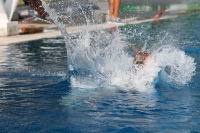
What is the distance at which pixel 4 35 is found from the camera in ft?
43.1

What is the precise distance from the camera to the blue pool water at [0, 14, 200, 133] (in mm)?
5102

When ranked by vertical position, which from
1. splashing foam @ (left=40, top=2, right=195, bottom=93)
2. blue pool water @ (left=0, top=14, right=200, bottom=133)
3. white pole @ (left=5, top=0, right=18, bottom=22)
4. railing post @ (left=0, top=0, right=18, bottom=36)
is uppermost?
white pole @ (left=5, top=0, right=18, bottom=22)

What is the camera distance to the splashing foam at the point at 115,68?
679 centimetres

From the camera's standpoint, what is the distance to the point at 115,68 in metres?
7.18

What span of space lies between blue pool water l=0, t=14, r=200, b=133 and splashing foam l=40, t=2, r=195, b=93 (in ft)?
0.14

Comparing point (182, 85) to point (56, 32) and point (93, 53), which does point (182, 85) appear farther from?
point (56, 32)

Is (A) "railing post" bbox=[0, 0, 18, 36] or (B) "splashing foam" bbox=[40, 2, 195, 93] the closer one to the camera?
(B) "splashing foam" bbox=[40, 2, 195, 93]

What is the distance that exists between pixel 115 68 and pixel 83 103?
1323 millimetres

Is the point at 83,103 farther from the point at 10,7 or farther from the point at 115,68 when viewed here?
the point at 10,7

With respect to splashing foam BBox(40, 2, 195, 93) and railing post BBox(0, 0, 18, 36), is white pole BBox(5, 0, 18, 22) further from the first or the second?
splashing foam BBox(40, 2, 195, 93)

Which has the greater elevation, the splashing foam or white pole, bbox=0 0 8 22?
white pole, bbox=0 0 8 22

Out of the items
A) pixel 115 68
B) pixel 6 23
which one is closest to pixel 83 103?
pixel 115 68

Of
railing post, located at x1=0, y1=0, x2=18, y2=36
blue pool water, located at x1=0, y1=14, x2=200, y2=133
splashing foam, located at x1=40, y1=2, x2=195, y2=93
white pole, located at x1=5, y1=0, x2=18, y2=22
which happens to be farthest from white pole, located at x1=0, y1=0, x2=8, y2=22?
splashing foam, located at x1=40, y1=2, x2=195, y2=93

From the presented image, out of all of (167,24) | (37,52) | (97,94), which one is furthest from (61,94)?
(167,24)
